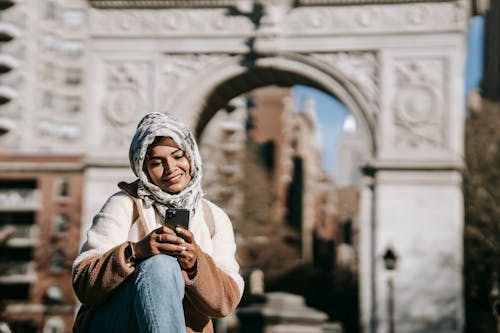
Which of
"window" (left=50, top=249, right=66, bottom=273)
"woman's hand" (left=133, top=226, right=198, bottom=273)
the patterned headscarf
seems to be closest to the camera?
"woman's hand" (left=133, top=226, right=198, bottom=273)

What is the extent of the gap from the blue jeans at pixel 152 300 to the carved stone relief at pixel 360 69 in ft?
49.6

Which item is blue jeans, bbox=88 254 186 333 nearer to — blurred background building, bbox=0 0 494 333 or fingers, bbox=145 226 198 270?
fingers, bbox=145 226 198 270

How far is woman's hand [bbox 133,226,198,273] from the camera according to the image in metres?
3.23

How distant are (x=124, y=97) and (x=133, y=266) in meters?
15.4

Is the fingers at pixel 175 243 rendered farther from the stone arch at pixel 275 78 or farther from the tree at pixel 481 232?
the tree at pixel 481 232

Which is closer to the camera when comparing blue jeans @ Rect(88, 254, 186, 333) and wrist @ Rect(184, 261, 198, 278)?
blue jeans @ Rect(88, 254, 186, 333)

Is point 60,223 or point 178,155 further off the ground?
point 60,223

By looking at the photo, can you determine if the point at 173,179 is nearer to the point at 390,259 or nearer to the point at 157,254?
the point at 157,254

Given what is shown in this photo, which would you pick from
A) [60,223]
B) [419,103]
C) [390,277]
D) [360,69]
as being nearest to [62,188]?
[60,223]

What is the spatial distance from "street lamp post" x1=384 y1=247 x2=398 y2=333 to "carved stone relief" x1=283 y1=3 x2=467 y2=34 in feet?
12.6

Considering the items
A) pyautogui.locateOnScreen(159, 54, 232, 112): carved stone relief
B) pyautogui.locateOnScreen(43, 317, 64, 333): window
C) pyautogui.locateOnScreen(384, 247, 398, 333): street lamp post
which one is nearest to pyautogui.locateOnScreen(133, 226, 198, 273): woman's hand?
pyautogui.locateOnScreen(384, 247, 398, 333): street lamp post

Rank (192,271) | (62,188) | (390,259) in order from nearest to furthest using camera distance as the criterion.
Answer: (192,271) < (390,259) < (62,188)

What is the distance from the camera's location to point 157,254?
3217 millimetres

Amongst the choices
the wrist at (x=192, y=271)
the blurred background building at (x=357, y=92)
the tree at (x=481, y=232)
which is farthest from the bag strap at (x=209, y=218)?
the tree at (x=481, y=232)
